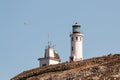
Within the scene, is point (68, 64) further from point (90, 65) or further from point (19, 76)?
point (19, 76)

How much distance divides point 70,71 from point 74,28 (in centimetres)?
3735

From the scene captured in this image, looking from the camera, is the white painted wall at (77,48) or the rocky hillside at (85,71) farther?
the white painted wall at (77,48)

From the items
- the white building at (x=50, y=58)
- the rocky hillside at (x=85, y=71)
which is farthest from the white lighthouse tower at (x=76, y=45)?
the rocky hillside at (x=85, y=71)

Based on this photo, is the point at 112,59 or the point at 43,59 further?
the point at 43,59

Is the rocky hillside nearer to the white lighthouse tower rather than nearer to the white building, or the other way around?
the white lighthouse tower

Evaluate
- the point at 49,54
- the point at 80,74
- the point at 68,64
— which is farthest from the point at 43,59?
the point at 80,74

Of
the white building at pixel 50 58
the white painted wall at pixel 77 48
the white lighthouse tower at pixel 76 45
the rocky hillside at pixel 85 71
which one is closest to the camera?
the rocky hillside at pixel 85 71

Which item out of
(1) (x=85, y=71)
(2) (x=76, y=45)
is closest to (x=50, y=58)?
(2) (x=76, y=45)

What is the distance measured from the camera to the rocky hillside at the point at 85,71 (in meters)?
48.5

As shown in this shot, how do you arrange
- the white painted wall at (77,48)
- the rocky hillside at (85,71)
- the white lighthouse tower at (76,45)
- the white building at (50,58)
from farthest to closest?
the white building at (50,58) < the white painted wall at (77,48) < the white lighthouse tower at (76,45) < the rocky hillside at (85,71)

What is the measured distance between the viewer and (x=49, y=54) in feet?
297

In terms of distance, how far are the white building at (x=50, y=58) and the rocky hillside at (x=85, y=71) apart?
27.9 m

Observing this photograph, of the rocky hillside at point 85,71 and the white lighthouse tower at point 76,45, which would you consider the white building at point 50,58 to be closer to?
the white lighthouse tower at point 76,45

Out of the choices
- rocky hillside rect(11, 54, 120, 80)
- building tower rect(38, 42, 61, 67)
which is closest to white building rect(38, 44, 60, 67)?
building tower rect(38, 42, 61, 67)
